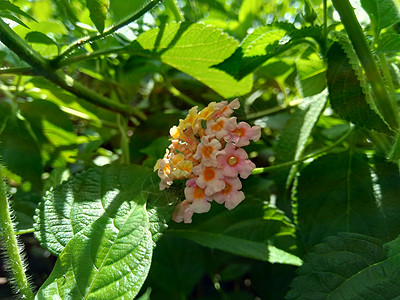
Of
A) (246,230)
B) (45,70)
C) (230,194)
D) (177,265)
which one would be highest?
(45,70)

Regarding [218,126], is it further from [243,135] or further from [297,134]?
[297,134]

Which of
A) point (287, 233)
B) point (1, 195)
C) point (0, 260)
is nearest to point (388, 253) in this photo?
point (287, 233)

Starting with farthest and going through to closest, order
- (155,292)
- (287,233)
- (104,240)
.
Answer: (155,292) < (287,233) < (104,240)

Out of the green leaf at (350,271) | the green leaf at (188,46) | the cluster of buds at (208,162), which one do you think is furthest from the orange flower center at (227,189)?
the green leaf at (188,46)

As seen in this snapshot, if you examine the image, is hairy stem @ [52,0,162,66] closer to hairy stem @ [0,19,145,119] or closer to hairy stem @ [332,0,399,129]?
hairy stem @ [0,19,145,119]

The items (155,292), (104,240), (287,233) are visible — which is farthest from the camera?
(155,292)

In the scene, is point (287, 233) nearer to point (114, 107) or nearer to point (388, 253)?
point (388, 253)

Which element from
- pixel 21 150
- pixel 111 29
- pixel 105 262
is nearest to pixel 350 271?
pixel 105 262
